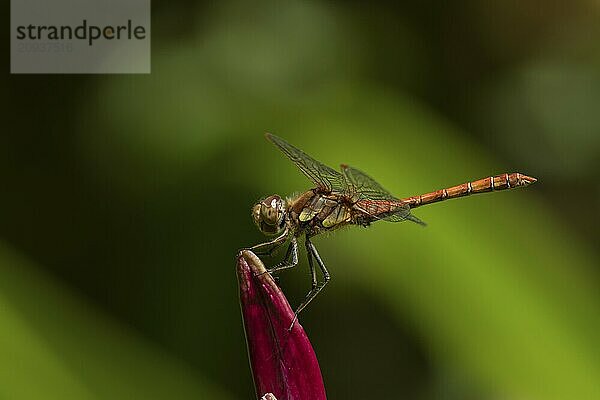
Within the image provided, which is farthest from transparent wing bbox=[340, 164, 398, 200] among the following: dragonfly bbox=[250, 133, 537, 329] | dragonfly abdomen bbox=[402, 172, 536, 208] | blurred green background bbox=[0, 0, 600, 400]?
blurred green background bbox=[0, 0, 600, 400]

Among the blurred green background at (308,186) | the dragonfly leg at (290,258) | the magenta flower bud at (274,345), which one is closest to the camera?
the magenta flower bud at (274,345)

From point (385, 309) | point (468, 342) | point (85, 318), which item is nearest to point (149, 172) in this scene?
point (85, 318)

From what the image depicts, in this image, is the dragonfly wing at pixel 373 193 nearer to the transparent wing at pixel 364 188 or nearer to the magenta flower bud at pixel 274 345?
the transparent wing at pixel 364 188

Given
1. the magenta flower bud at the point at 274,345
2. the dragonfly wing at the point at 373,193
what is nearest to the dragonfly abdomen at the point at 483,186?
the dragonfly wing at the point at 373,193

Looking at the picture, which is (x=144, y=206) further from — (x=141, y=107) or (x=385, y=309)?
(x=385, y=309)

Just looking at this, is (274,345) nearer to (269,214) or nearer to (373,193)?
(269,214)
